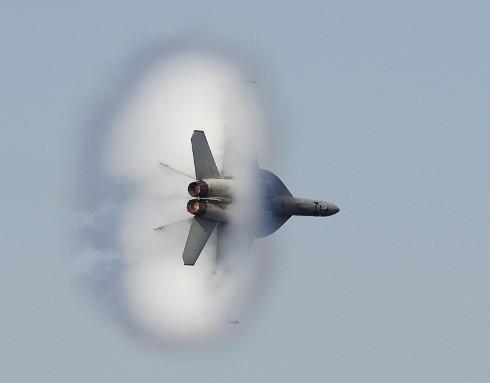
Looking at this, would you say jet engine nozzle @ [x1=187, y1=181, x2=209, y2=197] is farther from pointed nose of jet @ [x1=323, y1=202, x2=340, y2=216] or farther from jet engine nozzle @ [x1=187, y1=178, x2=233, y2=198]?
pointed nose of jet @ [x1=323, y1=202, x2=340, y2=216]

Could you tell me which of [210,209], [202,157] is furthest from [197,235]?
[202,157]

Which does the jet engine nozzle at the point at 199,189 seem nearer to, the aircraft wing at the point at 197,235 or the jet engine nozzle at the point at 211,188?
the jet engine nozzle at the point at 211,188

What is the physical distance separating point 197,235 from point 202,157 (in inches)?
186

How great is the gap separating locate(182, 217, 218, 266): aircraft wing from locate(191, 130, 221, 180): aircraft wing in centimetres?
279

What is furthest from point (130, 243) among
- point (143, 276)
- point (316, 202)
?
point (316, 202)

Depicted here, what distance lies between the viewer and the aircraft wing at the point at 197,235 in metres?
138

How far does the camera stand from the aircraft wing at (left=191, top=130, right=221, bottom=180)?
449ft

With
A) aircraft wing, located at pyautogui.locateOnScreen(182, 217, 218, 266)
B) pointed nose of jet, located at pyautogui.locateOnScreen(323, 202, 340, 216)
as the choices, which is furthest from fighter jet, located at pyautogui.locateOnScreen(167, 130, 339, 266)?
pointed nose of jet, located at pyautogui.locateOnScreen(323, 202, 340, 216)

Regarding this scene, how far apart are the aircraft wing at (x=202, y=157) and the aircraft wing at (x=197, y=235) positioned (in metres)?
2.79

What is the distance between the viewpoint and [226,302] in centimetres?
14375

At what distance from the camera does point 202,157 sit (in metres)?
137

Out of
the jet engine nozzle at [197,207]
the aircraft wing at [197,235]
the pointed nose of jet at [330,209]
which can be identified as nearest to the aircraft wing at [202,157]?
the jet engine nozzle at [197,207]

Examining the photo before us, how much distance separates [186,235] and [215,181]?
6.27 metres

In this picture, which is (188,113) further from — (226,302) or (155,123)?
(226,302)
